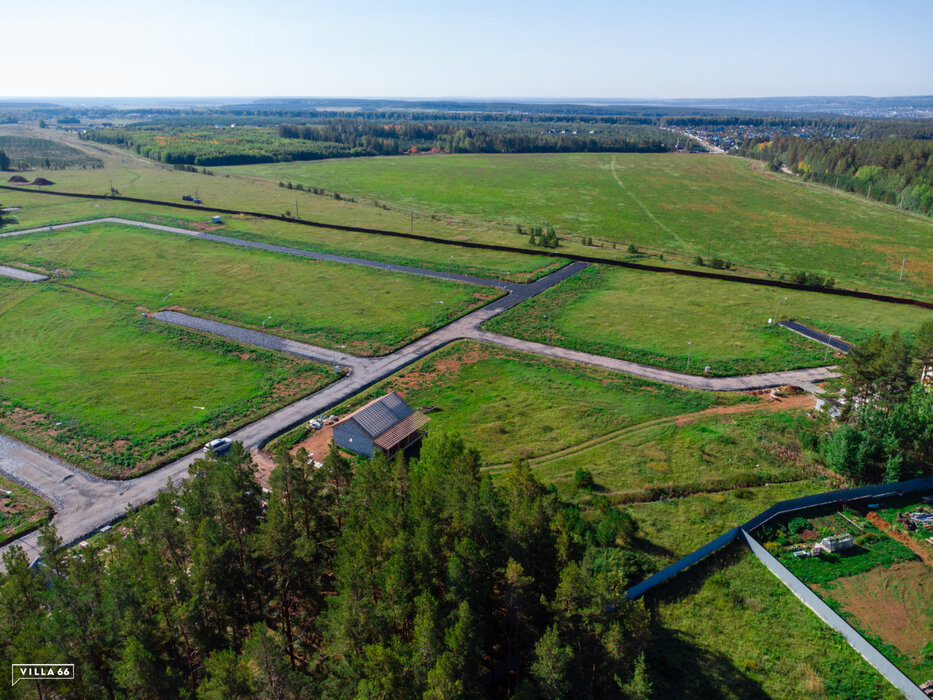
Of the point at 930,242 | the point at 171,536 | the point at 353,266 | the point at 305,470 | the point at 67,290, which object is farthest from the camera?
the point at 930,242

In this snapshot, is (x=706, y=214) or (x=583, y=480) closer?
(x=583, y=480)

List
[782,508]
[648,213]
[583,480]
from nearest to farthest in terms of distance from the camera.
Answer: [782,508] → [583,480] → [648,213]

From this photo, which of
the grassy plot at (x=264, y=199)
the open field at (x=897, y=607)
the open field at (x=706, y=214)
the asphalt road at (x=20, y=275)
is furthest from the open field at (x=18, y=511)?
the open field at (x=706, y=214)

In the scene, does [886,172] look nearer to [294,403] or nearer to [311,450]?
[294,403]

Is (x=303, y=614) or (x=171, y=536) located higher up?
(x=171, y=536)

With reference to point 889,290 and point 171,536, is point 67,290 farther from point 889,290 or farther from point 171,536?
point 889,290

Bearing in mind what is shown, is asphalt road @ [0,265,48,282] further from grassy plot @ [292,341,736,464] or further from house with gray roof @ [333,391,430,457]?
house with gray roof @ [333,391,430,457]

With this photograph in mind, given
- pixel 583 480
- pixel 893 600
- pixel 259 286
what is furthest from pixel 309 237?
pixel 893 600

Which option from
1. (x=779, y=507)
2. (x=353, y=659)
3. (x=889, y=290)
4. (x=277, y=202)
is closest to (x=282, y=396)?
(x=353, y=659)
